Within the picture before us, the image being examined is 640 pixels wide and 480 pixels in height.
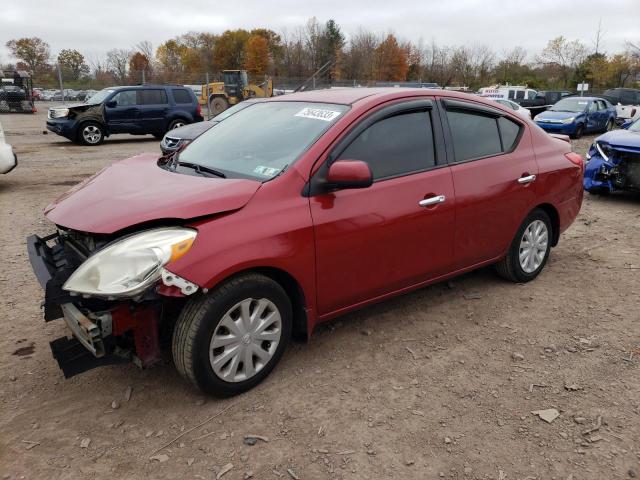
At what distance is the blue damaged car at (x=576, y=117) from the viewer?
59.9 ft

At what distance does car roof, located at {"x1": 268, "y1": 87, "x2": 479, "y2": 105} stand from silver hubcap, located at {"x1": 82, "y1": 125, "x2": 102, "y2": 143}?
45.0 ft

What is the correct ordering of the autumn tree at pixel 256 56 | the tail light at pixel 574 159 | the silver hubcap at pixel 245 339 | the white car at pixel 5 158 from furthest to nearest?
the autumn tree at pixel 256 56 < the white car at pixel 5 158 < the tail light at pixel 574 159 < the silver hubcap at pixel 245 339

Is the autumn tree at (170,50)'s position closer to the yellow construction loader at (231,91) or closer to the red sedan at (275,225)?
the yellow construction loader at (231,91)

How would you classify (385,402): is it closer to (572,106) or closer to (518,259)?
(518,259)

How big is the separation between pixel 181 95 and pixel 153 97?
37.1 inches

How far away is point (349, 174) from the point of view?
3033mm

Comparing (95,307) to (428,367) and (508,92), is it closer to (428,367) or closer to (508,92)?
(428,367)

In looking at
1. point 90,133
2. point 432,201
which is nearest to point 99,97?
point 90,133

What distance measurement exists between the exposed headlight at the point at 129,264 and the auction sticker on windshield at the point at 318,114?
1.28 meters

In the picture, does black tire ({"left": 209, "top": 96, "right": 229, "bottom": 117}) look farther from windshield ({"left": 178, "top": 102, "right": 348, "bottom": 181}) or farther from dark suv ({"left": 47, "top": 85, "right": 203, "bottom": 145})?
windshield ({"left": 178, "top": 102, "right": 348, "bottom": 181})

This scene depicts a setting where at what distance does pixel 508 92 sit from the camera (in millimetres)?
28984

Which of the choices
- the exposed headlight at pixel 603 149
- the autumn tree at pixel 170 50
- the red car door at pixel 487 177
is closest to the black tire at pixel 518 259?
the red car door at pixel 487 177

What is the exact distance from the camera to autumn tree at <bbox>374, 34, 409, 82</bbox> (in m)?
60.9

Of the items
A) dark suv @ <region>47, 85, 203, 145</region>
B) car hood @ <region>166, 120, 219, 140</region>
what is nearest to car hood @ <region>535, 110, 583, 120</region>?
dark suv @ <region>47, 85, 203, 145</region>
